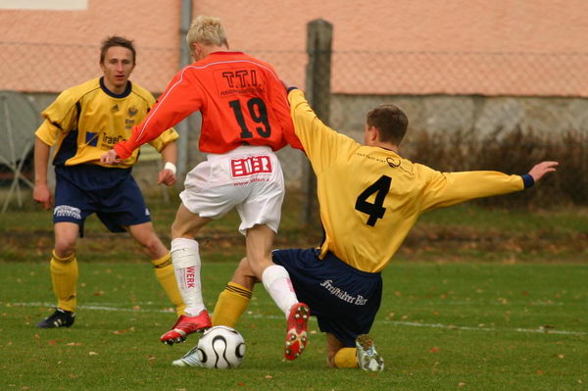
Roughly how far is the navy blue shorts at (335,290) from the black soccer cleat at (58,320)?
213cm

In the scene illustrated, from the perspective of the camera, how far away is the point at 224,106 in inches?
261

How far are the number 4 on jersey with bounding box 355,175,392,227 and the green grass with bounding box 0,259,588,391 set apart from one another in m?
0.84

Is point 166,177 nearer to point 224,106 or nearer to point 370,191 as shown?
point 224,106

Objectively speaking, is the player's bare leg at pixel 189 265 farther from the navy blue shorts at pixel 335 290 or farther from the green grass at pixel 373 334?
the navy blue shorts at pixel 335 290

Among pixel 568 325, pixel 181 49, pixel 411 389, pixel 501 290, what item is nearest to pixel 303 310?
pixel 411 389

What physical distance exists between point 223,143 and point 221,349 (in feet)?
3.69

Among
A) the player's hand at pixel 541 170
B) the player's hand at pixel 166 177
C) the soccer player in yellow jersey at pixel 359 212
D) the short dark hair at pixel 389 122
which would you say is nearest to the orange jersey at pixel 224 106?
the soccer player in yellow jersey at pixel 359 212

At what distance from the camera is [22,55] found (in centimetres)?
1480

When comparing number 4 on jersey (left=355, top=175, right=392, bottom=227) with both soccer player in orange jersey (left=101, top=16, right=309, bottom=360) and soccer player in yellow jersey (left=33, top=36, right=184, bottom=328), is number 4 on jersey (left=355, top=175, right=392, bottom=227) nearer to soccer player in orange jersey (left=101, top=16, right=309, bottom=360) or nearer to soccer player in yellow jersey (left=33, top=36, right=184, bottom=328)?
soccer player in orange jersey (left=101, top=16, right=309, bottom=360)

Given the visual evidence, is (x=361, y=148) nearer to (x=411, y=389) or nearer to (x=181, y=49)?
(x=411, y=389)

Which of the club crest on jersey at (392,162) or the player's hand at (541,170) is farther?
the club crest on jersey at (392,162)

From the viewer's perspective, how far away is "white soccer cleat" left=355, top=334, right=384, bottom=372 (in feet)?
21.1

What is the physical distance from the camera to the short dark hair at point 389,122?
645 cm

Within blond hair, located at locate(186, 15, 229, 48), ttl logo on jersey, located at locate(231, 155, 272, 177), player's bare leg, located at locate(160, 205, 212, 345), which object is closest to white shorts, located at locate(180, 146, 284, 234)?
ttl logo on jersey, located at locate(231, 155, 272, 177)
